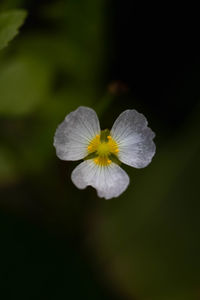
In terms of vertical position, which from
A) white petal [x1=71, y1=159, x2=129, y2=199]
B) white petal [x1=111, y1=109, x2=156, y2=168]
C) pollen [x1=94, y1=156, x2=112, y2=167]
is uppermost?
white petal [x1=111, y1=109, x2=156, y2=168]

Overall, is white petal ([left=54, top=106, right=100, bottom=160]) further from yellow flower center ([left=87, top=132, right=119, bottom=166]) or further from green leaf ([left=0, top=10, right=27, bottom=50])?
green leaf ([left=0, top=10, right=27, bottom=50])

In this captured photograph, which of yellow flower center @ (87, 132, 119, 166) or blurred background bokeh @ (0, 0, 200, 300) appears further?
blurred background bokeh @ (0, 0, 200, 300)

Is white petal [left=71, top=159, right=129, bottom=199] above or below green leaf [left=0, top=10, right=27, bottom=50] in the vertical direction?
below

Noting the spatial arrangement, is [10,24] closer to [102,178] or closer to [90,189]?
[102,178]

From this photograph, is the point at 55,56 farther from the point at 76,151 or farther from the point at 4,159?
the point at 76,151

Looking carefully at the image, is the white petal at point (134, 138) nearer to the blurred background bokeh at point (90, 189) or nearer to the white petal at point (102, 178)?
the white petal at point (102, 178)

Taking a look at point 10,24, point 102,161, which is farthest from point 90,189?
point 10,24

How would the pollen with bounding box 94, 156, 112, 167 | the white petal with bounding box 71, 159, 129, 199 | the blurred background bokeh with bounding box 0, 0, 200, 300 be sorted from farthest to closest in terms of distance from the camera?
the blurred background bokeh with bounding box 0, 0, 200, 300 < the pollen with bounding box 94, 156, 112, 167 < the white petal with bounding box 71, 159, 129, 199

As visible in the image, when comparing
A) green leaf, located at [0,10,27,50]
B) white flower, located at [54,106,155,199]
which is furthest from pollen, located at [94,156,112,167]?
green leaf, located at [0,10,27,50]

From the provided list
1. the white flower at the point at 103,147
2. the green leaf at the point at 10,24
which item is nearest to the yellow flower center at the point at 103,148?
the white flower at the point at 103,147
